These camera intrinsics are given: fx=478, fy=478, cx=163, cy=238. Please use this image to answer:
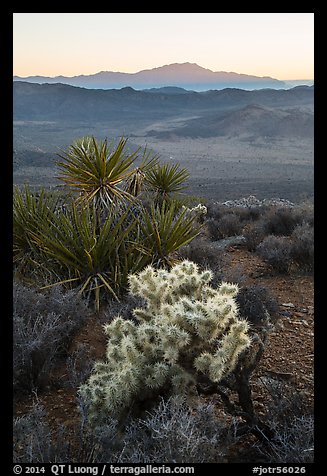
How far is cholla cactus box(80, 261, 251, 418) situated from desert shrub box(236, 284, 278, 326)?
1.96m

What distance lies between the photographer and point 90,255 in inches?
224

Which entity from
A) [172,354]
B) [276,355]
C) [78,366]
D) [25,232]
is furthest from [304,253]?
[172,354]

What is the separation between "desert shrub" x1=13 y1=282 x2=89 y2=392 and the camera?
155 inches

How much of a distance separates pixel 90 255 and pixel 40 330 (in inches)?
55.3

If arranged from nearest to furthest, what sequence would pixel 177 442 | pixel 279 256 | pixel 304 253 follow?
pixel 177 442
pixel 279 256
pixel 304 253

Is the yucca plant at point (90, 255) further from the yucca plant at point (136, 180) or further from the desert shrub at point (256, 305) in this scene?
Result: the yucca plant at point (136, 180)

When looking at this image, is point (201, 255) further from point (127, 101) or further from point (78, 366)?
point (127, 101)

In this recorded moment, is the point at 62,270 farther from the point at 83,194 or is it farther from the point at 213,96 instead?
the point at 213,96

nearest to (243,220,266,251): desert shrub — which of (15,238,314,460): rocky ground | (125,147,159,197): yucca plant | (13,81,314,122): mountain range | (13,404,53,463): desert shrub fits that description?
(15,238,314,460): rocky ground

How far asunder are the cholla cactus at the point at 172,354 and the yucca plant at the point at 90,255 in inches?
85.7
